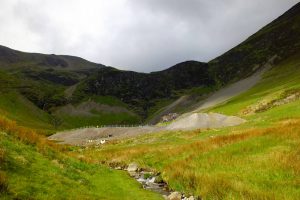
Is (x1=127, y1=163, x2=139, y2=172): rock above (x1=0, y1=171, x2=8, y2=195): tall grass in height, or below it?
below

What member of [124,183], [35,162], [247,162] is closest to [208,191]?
[247,162]

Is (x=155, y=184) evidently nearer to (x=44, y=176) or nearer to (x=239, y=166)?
(x=239, y=166)

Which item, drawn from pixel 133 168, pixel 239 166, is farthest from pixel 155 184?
pixel 133 168

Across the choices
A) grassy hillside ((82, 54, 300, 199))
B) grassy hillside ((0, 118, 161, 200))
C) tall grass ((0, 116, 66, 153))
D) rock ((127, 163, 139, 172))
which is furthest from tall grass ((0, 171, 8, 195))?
rock ((127, 163, 139, 172))

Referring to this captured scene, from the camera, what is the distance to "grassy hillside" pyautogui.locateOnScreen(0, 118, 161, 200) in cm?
1900

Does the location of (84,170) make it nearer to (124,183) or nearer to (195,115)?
(124,183)

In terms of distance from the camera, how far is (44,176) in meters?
22.3

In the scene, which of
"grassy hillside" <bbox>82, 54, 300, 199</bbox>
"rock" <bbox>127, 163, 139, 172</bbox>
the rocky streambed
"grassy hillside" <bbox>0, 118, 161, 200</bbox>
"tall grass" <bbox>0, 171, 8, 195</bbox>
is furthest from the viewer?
"rock" <bbox>127, 163, 139, 172</bbox>

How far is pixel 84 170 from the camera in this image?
30672mm

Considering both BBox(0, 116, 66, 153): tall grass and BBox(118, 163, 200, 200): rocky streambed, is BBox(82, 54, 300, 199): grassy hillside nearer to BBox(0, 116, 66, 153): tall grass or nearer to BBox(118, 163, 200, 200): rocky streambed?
BBox(118, 163, 200, 200): rocky streambed

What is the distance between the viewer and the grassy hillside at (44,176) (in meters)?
19.0

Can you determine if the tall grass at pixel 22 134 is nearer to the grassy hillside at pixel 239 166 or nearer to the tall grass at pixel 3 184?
the grassy hillside at pixel 239 166

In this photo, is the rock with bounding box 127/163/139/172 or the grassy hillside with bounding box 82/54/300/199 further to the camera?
the rock with bounding box 127/163/139/172

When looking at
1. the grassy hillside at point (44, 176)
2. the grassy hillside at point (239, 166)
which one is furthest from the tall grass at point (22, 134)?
the grassy hillside at point (239, 166)
